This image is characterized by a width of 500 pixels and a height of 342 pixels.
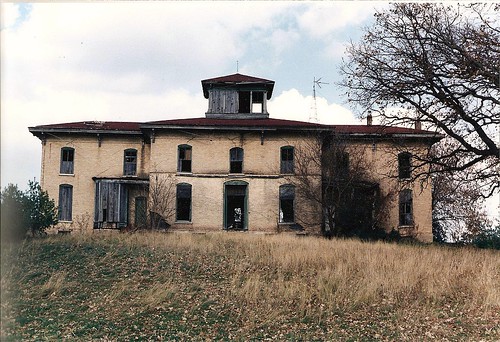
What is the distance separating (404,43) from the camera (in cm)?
2042

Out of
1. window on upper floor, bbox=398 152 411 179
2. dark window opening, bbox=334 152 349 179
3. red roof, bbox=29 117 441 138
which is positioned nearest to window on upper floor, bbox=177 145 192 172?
red roof, bbox=29 117 441 138

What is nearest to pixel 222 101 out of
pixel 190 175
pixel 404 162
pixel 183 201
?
pixel 190 175

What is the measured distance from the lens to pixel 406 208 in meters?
36.8

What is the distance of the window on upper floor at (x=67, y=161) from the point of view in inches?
1403

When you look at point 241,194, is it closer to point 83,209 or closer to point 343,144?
point 343,144

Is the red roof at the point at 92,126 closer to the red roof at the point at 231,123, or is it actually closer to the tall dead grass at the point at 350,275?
the red roof at the point at 231,123

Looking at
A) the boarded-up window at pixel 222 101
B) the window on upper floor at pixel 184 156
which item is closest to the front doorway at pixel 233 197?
the window on upper floor at pixel 184 156

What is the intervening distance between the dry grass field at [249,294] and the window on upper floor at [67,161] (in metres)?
15.6

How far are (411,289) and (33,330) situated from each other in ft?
31.2

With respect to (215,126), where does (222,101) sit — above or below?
above

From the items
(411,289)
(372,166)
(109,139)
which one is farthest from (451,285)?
(109,139)

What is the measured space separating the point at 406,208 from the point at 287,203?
874 centimetres

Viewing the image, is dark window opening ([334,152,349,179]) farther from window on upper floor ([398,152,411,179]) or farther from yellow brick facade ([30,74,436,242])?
window on upper floor ([398,152,411,179])

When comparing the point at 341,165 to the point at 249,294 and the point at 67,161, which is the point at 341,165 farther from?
the point at 249,294
